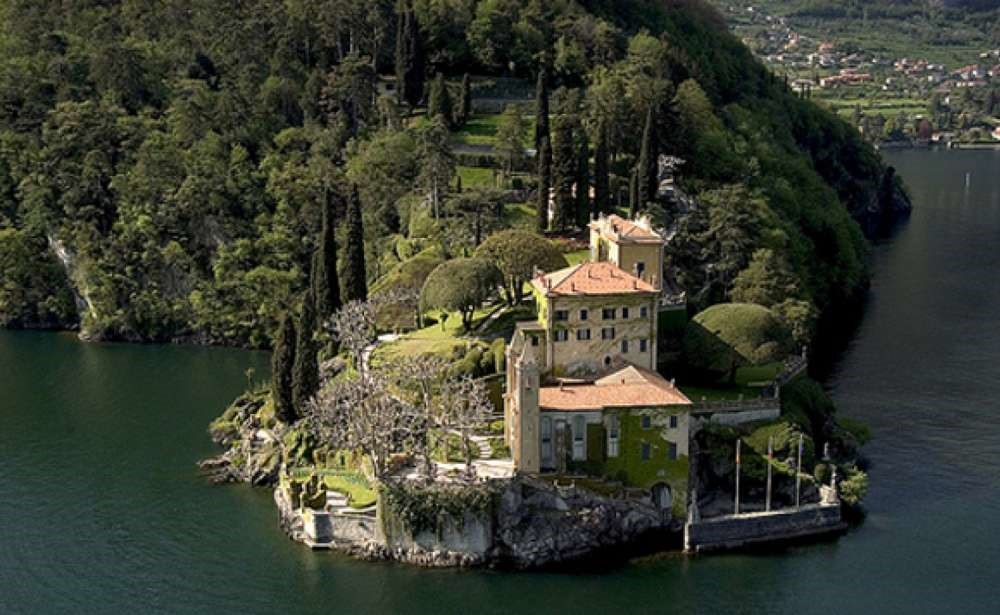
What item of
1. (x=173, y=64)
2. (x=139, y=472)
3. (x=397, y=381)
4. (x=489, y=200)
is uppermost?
(x=173, y=64)

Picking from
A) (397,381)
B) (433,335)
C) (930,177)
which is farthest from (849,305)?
(930,177)

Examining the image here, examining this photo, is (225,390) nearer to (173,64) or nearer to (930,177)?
(173,64)

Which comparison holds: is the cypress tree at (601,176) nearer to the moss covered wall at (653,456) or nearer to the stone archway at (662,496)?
the moss covered wall at (653,456)

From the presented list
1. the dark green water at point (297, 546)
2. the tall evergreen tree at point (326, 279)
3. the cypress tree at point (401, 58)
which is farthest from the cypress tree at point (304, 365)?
the cypress tree at point (401, 58)

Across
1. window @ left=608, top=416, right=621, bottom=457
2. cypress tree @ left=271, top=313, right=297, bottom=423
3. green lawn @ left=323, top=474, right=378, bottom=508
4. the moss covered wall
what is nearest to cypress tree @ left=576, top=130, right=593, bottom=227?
cypress tree @ left=271, top=313, right=297, bottom=423

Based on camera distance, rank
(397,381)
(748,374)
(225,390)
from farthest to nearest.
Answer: (225,390) → (748,374) → (397,381)

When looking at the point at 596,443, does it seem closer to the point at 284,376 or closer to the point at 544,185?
the point at 284,376
